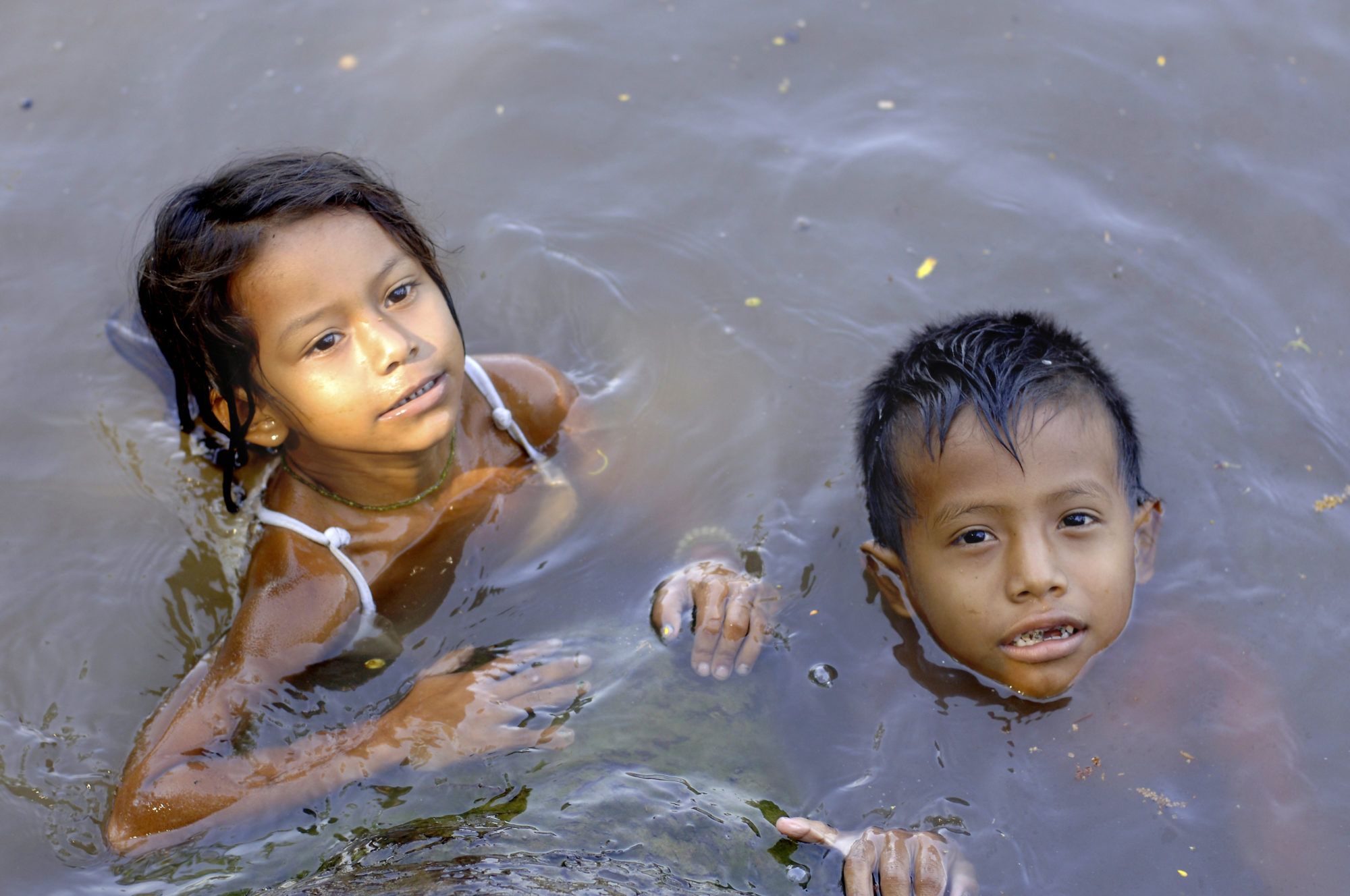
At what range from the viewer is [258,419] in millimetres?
3299

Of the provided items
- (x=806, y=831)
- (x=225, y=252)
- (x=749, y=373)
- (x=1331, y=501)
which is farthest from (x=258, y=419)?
(x=1331, y=501)

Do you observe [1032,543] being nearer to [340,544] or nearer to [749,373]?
[749,373]

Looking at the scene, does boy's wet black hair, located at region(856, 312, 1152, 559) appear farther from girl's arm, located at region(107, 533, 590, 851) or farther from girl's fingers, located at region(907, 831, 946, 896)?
girl's arm, located at region(107, 533, 590, 851)

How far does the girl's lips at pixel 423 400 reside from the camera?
3.11 meters

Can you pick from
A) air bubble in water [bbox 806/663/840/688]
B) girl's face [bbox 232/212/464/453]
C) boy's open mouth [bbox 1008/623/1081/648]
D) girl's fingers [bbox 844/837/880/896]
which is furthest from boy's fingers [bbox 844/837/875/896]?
girl's face [bbox 232/212/464/453]

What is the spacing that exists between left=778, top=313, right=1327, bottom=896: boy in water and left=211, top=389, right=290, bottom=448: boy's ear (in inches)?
70.7

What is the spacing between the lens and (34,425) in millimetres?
3990

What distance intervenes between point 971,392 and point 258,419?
206cm

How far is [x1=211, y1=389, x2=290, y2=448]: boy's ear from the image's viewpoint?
10.6 ft

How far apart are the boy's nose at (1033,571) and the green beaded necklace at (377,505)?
180cm

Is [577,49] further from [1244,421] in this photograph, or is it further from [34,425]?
[1244,421]

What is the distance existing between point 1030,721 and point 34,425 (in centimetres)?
349

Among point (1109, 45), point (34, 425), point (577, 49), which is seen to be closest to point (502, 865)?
point (34, 425)

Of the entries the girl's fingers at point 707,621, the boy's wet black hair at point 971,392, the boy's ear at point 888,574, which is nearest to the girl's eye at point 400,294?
the girl's fingers at point 707,621
